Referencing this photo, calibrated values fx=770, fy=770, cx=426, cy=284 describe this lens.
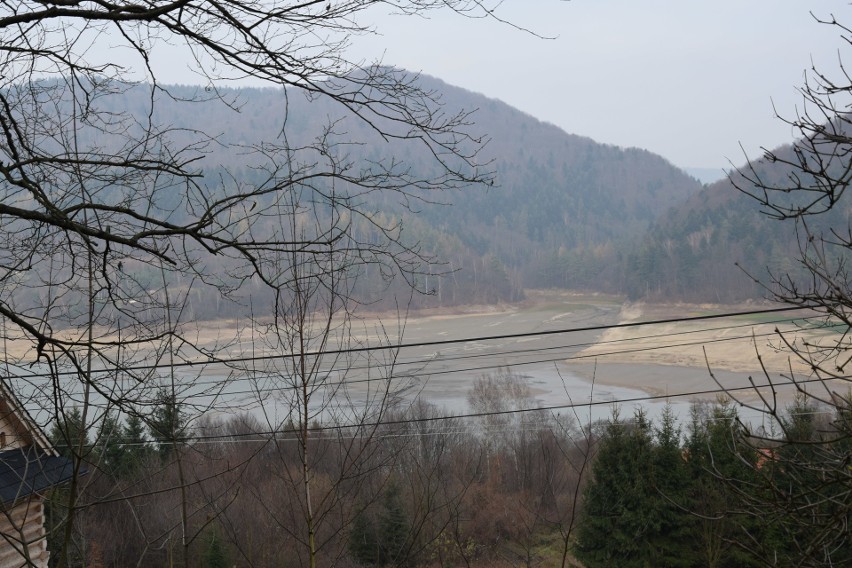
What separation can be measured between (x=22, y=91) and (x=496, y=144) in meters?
144

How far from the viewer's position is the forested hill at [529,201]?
2613 inches

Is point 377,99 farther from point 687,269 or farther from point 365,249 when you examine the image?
point 687,269

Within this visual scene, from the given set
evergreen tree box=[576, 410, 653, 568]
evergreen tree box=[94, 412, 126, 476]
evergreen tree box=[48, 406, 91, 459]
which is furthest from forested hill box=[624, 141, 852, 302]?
evergreen tree box=[48, 406, 91, 459]

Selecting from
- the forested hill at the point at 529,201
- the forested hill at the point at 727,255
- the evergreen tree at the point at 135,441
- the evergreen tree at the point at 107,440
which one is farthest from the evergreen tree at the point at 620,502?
the forested hill at the point at 529,201

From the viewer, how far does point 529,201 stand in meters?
122

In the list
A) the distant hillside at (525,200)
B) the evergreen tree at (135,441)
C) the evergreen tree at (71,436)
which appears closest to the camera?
the evergreen tree at (71,436)

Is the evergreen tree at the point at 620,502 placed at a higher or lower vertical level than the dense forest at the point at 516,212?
lower

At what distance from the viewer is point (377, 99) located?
2.93m

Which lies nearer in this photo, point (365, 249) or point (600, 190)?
point (365, 249)

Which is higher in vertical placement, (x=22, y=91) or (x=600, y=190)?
(x=600, y=190)

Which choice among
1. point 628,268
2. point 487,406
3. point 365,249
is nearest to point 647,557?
point 487,406

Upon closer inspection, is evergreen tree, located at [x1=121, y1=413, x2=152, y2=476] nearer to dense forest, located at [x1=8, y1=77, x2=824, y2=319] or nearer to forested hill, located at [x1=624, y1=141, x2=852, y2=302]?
dense forest, located at [x1=8, y1=77, x2=824, y2=319]

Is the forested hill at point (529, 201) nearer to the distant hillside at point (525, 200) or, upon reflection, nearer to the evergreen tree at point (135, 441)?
the distant hillside at point (525, 200)

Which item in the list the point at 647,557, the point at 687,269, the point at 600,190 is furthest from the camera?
the point at 600,190
